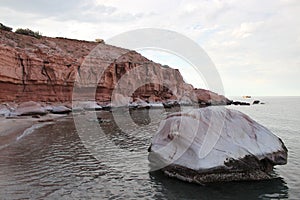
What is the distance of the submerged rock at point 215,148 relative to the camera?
11.4 meters

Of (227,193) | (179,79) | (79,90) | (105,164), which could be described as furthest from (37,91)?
(179,79)

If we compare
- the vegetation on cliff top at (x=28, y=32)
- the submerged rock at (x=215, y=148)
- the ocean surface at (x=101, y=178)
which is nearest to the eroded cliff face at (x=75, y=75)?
the vegetation on cliff top at (x=28, y=32)


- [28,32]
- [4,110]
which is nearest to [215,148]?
[4,110]

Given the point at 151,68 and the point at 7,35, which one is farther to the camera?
the point at 151,68

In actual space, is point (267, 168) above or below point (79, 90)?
below

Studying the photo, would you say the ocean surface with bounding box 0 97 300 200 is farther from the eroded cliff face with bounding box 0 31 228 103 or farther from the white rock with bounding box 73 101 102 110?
the white rock with bounding box 73 101 102 110

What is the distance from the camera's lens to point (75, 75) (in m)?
53.8

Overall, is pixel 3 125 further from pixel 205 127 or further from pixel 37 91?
pixel 37 91

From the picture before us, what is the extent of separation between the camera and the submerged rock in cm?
1138

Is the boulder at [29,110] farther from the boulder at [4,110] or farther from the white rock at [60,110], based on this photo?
the white rock at [60,110]

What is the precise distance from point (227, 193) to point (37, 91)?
41966 mm

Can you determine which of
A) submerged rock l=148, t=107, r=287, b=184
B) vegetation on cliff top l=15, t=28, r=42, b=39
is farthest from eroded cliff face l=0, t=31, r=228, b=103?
submerged rock l=148, t=107, r=287, b=184

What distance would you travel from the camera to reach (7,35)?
5806 centimetres

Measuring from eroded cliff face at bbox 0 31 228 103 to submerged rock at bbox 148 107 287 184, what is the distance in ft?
109
